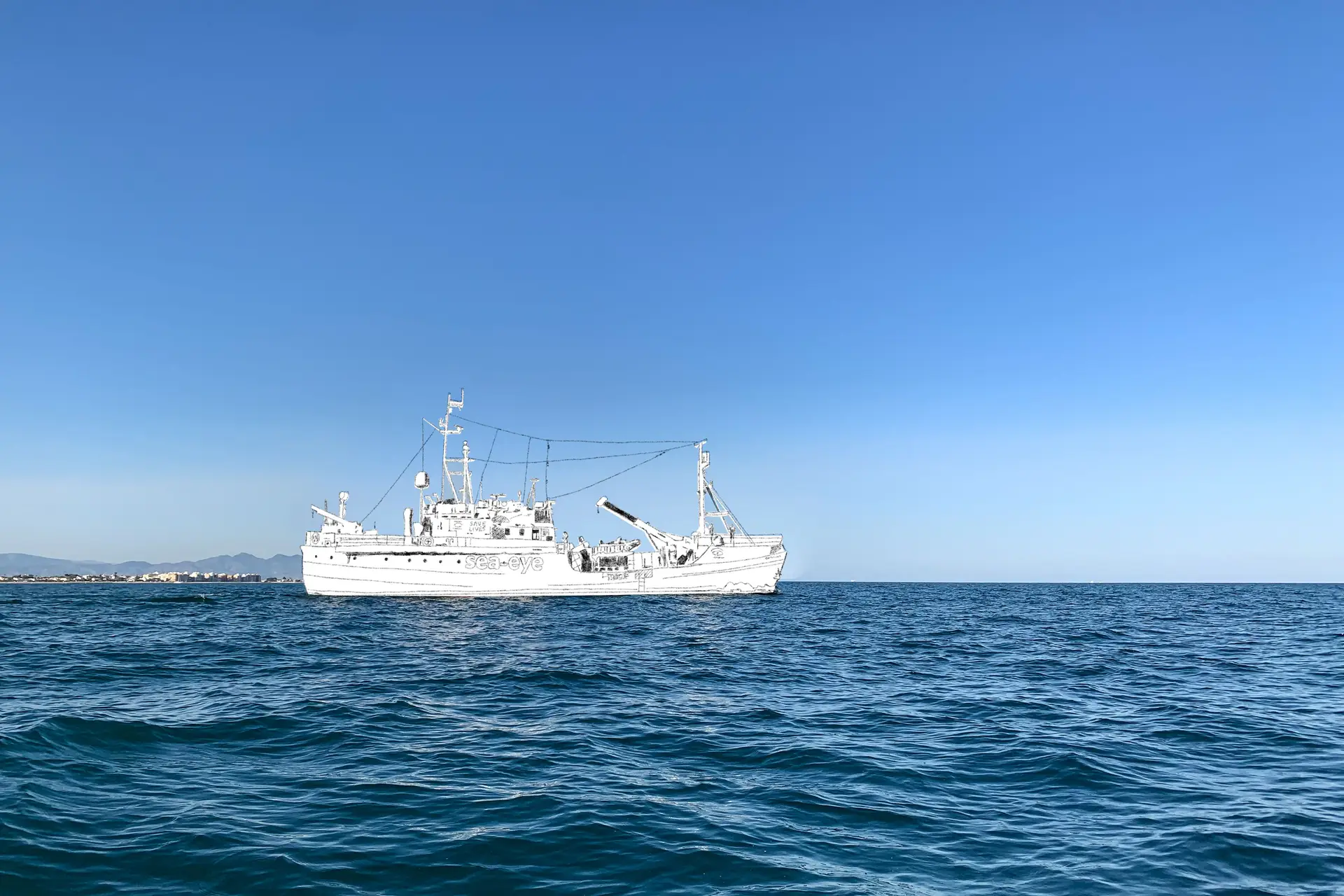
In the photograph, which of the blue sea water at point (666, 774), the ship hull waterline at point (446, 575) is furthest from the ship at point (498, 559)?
the blue sea water at point (666, 774)

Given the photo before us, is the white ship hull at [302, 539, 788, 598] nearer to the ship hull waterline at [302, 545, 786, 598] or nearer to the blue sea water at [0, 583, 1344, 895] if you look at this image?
the ship hull waterline at [302, 545, 786, 598]

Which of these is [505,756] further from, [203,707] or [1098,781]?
[1098,781]

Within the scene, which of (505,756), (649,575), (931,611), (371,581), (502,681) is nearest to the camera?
(505,756)

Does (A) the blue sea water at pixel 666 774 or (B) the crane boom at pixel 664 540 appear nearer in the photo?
(A) the blue sea water at pixel 666 774

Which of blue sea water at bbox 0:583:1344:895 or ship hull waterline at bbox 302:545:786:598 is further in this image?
ship hull waterline at bbox 302:545:786:598

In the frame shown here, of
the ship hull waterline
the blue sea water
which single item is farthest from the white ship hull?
the blue sea water

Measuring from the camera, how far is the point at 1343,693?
1827 centimetres

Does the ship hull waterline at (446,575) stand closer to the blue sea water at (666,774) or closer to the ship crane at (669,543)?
the ship crane at (669,543)

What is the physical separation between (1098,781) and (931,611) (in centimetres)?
5103

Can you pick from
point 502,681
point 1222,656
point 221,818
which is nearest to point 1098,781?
point 221,818

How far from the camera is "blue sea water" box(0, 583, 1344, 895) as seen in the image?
7.32 meters

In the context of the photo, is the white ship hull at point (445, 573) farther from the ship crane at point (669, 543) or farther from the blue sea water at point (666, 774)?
the blue sea water at point (666, 774)

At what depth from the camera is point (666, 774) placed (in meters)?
11.0

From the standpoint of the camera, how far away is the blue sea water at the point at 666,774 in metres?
7.32
